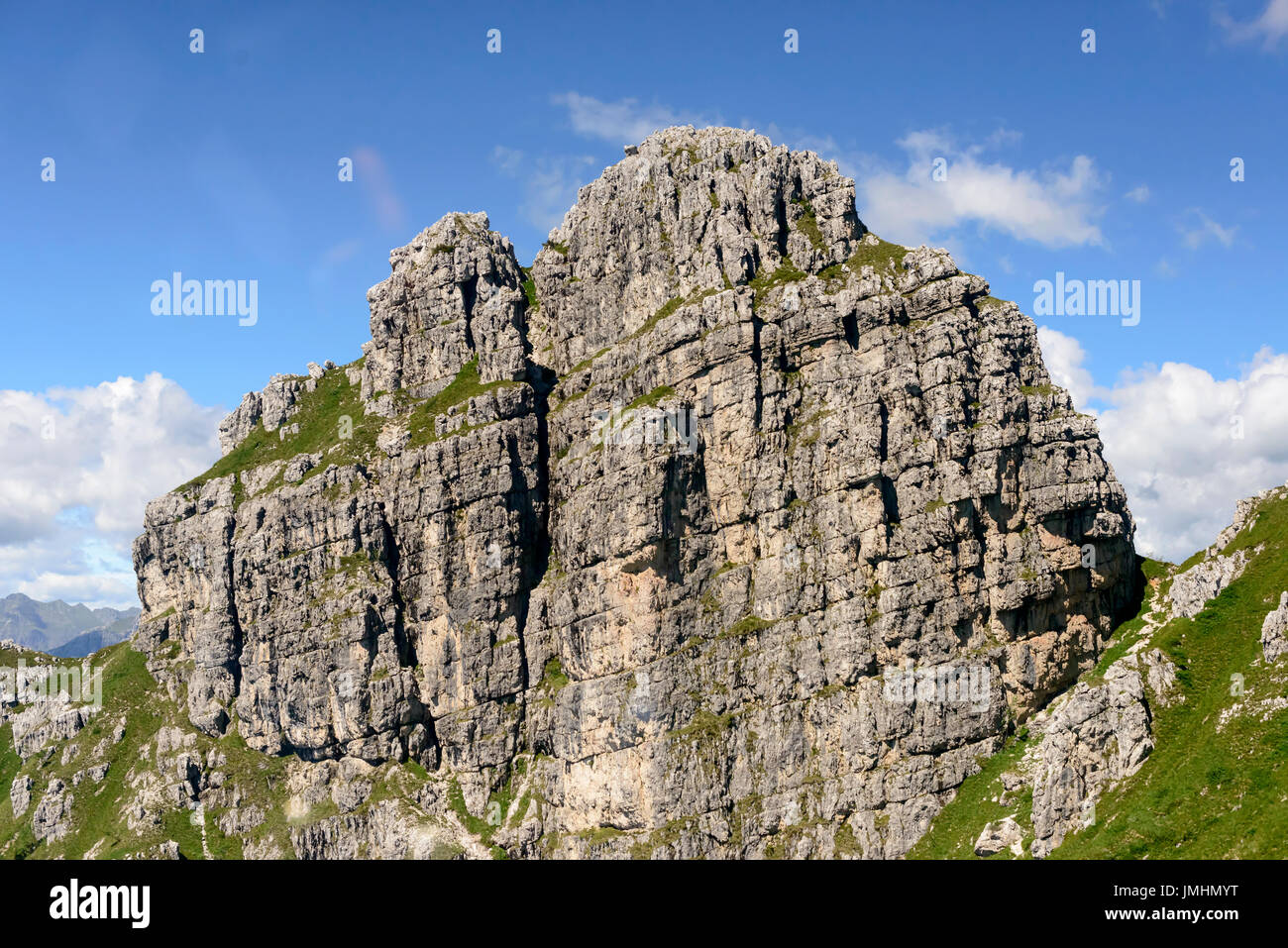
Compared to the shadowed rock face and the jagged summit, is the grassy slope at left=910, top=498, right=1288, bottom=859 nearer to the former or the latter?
the shadowed rock face

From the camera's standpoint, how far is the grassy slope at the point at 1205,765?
77438 millimetres

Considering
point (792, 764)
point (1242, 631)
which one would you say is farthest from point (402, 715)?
point (1242, 631)

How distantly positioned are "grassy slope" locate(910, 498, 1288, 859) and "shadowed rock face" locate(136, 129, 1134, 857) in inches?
195

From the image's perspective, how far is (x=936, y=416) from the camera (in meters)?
119

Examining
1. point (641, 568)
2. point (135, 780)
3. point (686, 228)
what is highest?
point (686, 228)

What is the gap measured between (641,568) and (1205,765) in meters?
68.7

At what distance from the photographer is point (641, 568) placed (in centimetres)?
12975

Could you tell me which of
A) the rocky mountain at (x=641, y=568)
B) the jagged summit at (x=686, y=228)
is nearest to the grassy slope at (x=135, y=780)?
the rocky mountain at (x=641, y=568)

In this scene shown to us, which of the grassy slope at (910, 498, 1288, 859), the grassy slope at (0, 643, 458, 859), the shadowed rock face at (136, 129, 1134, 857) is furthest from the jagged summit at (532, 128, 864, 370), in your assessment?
the grassy slope at (0, 643, 458, 859)

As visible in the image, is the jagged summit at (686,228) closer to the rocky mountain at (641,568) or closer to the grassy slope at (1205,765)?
the rocky mountain at (641,568)

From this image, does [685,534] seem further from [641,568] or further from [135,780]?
[135,780]

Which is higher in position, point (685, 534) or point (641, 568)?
point (685, 534)

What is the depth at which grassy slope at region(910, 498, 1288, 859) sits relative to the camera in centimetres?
7744

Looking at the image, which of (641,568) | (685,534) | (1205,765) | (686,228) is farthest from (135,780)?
(1205,765)
